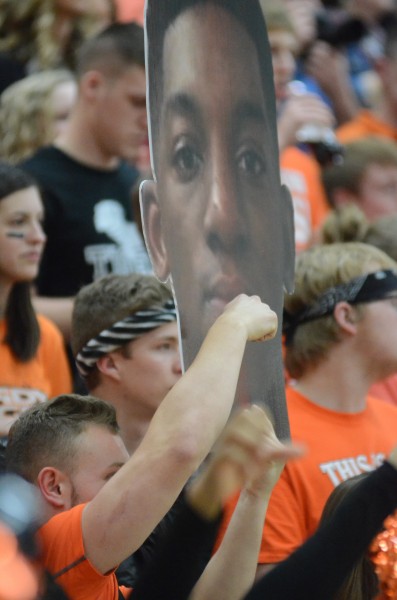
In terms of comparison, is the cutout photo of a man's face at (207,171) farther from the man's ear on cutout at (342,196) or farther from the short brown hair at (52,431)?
the man's ear on cutout at (342,196)

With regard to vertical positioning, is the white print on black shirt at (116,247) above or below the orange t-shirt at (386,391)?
above

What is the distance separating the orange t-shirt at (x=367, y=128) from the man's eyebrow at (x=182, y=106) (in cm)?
363

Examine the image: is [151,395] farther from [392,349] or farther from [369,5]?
[369,5]

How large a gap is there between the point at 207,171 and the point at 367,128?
149 inches

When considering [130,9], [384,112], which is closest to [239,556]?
[130,9]

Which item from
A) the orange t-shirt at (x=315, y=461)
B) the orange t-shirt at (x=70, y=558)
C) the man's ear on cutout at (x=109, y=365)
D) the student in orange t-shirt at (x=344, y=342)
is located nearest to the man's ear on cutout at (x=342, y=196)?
the student in orange t-shirt at (x=344, y=342)

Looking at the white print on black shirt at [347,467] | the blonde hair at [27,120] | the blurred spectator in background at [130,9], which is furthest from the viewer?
the blurred spectator in background at [130,9]

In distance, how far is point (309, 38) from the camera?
21.4ft

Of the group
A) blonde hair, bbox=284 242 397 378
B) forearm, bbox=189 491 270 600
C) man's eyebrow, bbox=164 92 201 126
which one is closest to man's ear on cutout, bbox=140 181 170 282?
man's eyebrow, bbox=164 92 201 126

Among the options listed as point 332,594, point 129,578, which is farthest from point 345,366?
point 332,594

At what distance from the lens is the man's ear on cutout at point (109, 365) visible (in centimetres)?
355

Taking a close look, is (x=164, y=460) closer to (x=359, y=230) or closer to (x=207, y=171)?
(x=207, y=171)

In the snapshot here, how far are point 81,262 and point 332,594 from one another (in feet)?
7.79

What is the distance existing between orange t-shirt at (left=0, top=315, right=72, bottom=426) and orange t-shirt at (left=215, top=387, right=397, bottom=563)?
737mm
